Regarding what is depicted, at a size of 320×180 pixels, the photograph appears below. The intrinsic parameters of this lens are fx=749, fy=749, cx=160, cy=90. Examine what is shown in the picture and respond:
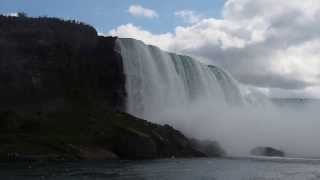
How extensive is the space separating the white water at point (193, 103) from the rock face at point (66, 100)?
3832 millimetres

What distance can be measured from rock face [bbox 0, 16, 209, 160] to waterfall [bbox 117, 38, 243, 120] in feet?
8.24

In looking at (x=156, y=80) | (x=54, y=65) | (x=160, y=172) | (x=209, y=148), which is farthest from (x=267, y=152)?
(x=160, y=172)

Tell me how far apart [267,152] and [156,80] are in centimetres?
2800

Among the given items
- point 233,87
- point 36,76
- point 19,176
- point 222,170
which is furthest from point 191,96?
point 19,176

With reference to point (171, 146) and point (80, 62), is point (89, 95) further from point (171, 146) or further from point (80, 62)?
point (171, 146)

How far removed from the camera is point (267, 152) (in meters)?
146

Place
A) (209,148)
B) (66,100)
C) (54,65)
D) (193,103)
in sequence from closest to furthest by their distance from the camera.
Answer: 1. (209,148)
2. (66,100)
3. (54,65)
4. (193,103)

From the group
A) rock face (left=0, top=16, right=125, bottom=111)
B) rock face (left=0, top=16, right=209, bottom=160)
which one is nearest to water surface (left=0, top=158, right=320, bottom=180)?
rock face (left=0, top=16, right=209, bottom=160)

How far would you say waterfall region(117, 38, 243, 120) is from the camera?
156 meters

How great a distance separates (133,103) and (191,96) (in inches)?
586

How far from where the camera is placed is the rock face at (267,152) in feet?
477

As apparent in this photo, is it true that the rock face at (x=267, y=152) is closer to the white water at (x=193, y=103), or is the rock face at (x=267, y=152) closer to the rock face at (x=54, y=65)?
the white water at (x=193, y=103)

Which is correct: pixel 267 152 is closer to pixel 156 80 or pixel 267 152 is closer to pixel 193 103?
pixel 193 103

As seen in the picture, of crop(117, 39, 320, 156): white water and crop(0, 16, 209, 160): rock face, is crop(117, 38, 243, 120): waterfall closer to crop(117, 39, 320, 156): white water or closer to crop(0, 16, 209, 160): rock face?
crop(117, 39, 320, 156): white water
